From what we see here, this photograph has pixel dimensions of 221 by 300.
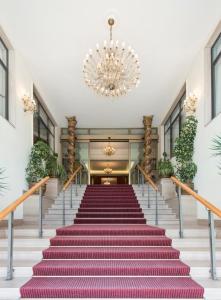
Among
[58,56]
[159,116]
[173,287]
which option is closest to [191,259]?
[173,287]

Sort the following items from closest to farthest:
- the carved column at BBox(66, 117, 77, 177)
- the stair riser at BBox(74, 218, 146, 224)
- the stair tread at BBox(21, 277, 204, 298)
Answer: the stair tread at BBox(21, 277, 204, 298) → the stair riser at BBox(74, 218, 146, 224) → the carved column at BBox(66, 117, 77, 177)

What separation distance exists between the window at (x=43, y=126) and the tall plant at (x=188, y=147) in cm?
483

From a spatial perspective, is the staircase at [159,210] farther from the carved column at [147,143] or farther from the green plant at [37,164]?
the carved column at [147,143]

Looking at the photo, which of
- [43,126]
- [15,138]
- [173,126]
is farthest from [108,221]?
[173,126]

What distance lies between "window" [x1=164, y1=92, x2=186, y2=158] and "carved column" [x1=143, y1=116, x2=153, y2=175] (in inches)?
28.3

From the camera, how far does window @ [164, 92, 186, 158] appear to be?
480 inches

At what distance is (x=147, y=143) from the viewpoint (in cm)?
1572

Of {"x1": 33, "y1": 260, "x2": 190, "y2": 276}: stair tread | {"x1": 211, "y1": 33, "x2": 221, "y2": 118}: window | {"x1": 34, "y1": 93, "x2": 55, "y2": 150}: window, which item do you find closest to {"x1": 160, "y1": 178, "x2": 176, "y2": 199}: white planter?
{"x1": 211, "y1": 33, "x2": 221, "y2": 118}: window

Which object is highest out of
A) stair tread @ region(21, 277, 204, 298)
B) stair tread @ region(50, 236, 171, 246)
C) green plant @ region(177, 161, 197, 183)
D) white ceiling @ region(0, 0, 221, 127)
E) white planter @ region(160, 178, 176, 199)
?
white ceiling @ region(0, 0, 221, 127)

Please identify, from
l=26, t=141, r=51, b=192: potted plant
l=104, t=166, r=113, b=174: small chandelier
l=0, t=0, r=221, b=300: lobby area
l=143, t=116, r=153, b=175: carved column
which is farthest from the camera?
l=104, t=166, r=113, b=174: small chandelier

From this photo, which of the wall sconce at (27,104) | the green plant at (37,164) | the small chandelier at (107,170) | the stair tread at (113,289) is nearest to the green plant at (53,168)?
the green plant at (37,164)

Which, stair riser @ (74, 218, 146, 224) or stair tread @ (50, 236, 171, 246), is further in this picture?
stair riser @ (74, 218, 146, 224)

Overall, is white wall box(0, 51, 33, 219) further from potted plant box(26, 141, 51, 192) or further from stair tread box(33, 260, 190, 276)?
stair tread box(33, 260, 190, 276)

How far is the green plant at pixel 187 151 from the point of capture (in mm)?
9109
